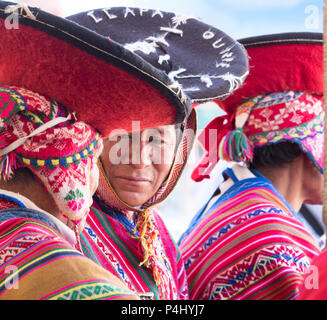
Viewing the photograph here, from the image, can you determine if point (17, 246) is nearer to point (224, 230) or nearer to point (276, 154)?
point (224, 230)

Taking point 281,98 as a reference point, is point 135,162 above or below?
below

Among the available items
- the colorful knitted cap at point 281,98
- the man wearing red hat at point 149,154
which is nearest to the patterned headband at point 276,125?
the colorful knitted cap at point 281,98

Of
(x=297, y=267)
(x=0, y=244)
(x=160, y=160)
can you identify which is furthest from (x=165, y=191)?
(x=0, y=244)

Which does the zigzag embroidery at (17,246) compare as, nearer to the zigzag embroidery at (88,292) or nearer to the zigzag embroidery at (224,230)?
the zigzag embroidery at (88,292)

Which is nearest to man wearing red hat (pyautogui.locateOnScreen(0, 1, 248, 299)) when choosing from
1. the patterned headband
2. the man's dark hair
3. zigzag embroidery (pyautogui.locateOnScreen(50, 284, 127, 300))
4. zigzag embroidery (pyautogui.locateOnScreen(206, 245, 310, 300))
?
zigzag embroidery (pyautogui.locateOnScreen(50, 284, 127, 300))

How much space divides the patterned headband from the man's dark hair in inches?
A: 1.8

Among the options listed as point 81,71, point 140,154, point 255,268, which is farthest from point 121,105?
point 255,268

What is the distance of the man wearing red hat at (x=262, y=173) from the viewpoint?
2660 mm

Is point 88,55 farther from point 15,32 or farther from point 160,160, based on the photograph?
point 160,160

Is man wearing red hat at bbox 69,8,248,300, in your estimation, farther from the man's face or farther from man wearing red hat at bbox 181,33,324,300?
man wearing red hat at bbox 181,33,324,300

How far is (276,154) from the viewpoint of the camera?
121 inches

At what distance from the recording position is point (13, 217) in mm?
1467

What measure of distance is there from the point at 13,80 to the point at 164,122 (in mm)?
465

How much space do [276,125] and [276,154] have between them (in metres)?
0.16
